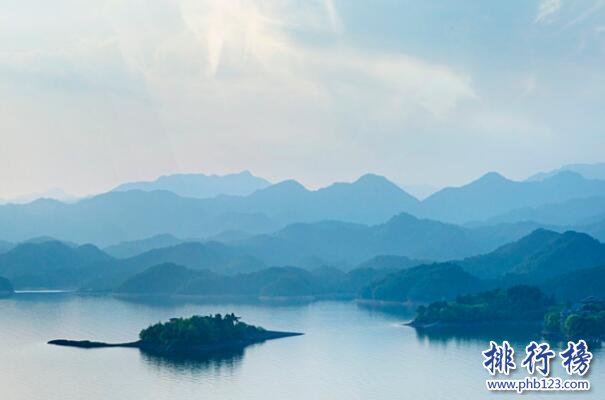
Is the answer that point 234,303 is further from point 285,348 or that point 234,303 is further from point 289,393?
point 289,393

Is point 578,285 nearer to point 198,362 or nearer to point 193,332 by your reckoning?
point 193,332

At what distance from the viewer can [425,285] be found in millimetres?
156125

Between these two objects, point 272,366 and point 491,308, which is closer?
point 272,366

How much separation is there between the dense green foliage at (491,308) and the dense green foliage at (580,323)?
9789mm

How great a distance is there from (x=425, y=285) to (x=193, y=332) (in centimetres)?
7461

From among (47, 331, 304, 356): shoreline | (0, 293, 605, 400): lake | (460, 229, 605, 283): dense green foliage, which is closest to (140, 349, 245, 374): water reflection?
(0, 293, 605, 400): lake

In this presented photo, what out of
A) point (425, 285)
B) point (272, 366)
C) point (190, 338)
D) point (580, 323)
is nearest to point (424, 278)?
point (425, 285)

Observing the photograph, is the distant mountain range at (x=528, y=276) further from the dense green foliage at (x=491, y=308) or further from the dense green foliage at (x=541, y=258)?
the dense green foliage at (x=491, y=308)

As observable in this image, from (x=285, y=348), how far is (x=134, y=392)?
1047 inches

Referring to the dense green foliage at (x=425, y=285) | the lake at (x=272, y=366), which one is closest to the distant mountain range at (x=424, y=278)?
the dense green foliage at (x=425, y=285)

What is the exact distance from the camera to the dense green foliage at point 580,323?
95.4 m

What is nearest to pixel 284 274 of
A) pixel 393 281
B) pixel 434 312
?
pixel 393 281

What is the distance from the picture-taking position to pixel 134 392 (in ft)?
224

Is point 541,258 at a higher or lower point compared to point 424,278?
higher
